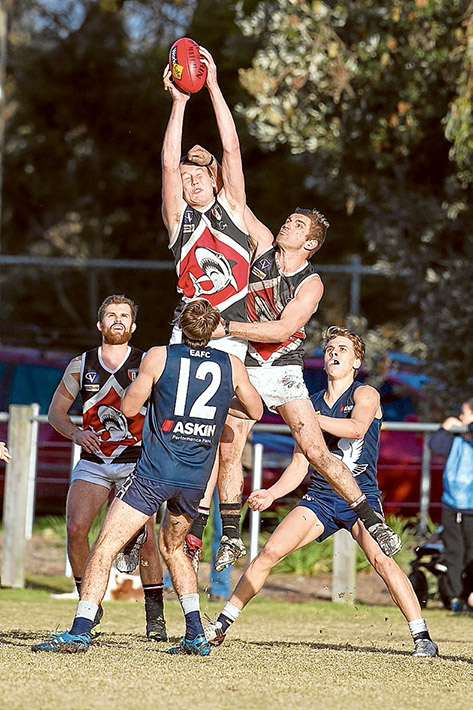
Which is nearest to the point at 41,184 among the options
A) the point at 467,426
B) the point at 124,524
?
the point at 467,426

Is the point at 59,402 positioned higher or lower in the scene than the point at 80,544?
higher

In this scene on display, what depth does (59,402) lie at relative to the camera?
25.6 feet

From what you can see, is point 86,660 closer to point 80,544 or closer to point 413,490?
point 80,544

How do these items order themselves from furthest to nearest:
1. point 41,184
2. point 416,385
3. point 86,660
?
point 41,184 < point 416,385 < point 86,660

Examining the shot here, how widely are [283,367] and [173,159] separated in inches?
54.3

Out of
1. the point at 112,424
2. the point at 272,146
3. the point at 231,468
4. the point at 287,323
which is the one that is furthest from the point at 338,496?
the point at 272,146

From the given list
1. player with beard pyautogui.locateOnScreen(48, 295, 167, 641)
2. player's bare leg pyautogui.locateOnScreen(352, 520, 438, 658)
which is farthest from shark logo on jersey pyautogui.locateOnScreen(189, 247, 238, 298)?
player's bare leg pyautogui.locateOnScreen(352, 520, 438, 658)

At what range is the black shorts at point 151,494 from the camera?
657 centimetres

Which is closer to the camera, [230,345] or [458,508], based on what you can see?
[230,345]

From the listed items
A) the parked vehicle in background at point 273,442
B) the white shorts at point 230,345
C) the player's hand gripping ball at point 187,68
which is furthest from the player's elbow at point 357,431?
the parked vehicle in background at point 273,442

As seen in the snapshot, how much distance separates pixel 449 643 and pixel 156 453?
111 inches

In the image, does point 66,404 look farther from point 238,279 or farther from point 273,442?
point 273,442

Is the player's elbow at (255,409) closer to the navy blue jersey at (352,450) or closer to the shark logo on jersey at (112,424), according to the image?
the navy blue jersey at (352,450)

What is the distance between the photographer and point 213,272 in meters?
7.33
